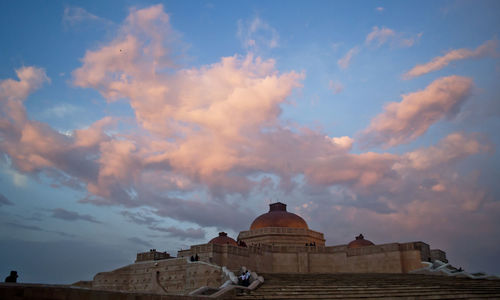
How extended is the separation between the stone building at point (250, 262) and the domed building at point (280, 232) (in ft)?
2.64

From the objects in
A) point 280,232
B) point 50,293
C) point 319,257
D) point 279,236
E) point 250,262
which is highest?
point 280,232

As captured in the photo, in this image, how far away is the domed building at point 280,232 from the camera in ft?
126

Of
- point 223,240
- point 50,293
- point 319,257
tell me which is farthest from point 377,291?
point 223,240

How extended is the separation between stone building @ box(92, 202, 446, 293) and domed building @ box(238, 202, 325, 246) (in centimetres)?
80

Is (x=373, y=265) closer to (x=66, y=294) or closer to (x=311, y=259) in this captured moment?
(x=311, y=259)

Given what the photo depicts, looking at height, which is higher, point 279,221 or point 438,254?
point 279,221

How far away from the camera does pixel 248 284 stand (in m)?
16.4

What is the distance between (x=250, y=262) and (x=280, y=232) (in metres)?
9.00

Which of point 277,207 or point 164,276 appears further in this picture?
point 277,207

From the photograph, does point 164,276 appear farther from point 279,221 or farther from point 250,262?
point 279,221

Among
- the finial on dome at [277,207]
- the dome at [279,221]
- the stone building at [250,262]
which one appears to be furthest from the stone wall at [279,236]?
the finial on dome at [277,207]

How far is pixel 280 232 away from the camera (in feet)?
127

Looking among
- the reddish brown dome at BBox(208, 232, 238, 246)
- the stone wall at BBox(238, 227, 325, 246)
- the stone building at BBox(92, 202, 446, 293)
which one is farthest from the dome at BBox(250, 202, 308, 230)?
the reddish brown dome at BBox(208, 232, 238, 246)

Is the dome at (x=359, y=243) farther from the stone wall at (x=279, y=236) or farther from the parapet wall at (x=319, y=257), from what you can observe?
the parapet wall at (x=319, y=257)
